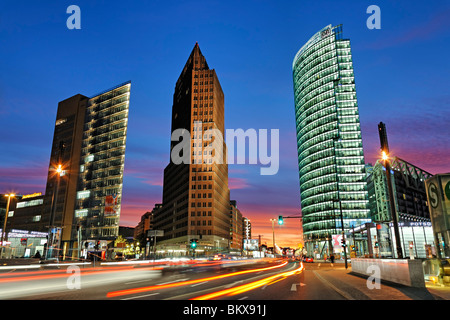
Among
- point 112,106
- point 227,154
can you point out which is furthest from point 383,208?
Result: point 112,106

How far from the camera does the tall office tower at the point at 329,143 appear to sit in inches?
4820

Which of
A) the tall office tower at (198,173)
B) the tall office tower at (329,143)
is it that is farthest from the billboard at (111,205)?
the tall office tower at (329,143)

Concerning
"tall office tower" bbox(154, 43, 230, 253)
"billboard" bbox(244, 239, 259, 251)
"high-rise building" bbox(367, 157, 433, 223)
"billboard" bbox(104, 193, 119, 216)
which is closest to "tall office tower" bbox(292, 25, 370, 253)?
"high-rise building" bbox(367, 157, 433, 223)

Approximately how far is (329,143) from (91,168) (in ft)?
322

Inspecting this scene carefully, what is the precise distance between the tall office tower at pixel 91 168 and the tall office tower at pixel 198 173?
30.5 meters

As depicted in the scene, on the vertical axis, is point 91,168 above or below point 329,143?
below

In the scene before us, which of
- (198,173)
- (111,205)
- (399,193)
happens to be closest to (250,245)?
(198,173)

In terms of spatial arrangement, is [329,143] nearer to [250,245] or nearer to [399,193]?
[399,193]

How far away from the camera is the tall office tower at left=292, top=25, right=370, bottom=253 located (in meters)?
122

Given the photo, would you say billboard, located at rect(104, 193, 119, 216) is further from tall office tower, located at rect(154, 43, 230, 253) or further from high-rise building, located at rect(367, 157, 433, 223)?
high-rise building, located at rect(367, 157, 433, 223)

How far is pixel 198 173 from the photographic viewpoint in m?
129
